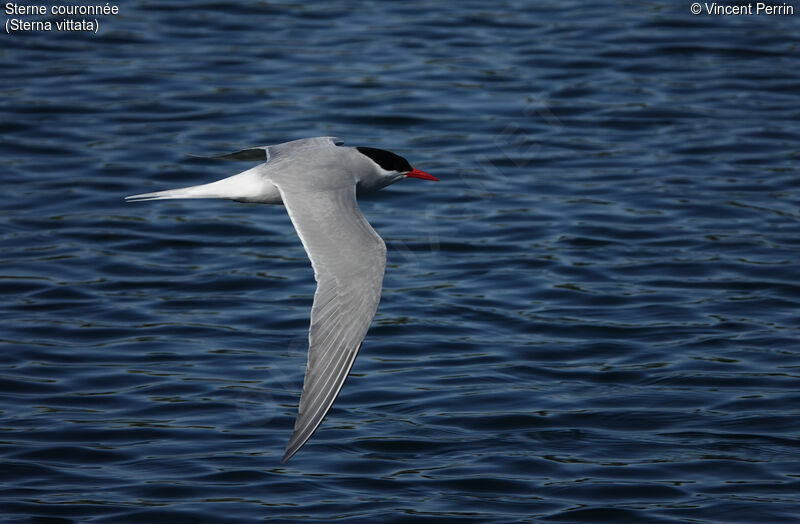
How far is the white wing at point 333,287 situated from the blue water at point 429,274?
1203 mm

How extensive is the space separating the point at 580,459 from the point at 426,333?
1704 mm

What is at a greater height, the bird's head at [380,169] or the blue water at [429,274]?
the bird's head at [380,169]

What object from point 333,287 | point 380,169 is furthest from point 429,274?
point 333,287

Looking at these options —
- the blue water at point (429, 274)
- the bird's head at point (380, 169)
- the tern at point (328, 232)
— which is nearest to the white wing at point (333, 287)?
the tern at point (328, 232)

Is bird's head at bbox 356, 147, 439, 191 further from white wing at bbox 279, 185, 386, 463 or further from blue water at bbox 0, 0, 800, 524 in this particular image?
blue water at bbox 0, 0, 800, 524

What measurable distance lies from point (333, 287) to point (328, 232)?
0.40 meters

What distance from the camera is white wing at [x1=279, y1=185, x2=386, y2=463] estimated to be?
4.74m

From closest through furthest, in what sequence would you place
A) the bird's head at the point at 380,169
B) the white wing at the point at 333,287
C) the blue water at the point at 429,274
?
the white wing at the point at 333,287, the blue water at the point at 429,274, the bird's head at the point at 380,169

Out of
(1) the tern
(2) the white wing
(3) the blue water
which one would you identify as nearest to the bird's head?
(1) the tern

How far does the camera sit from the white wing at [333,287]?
4.74 m

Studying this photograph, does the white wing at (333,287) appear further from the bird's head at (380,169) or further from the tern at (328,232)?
the bird's head at (380,169)

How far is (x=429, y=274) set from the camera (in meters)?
8.74

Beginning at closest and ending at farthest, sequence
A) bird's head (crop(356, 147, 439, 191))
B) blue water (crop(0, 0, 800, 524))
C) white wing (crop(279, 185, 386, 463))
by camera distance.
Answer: white wing (crop(279, 185, 386, 463)) → blue water (crop(0, 0, 800, 524)) → bird's head (crop(356, 147, 439, 191))

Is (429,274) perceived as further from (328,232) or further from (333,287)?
(333,287)
